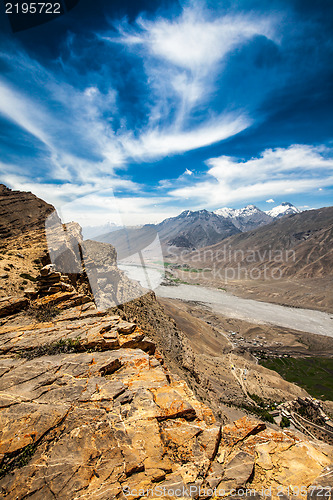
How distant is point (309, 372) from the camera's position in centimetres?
4803

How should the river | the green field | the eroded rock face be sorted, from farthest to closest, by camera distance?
the river → the green field → the eroded rock face

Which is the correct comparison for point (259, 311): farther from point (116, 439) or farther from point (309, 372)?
point (116, 439)

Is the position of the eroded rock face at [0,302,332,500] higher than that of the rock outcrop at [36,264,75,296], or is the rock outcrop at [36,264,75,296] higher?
the rock outcrop at [36,264,75,296]

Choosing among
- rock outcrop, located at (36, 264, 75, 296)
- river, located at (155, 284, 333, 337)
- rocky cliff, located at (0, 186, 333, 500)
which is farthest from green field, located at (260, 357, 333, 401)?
rock outcrop, located at (36, 264, 75, 296)

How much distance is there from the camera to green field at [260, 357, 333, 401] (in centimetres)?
4231

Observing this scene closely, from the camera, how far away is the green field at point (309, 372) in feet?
139

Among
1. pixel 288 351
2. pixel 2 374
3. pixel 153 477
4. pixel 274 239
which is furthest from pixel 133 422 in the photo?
pixel 274 239

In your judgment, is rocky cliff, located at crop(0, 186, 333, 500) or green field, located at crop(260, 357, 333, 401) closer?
rocky cliff, located at crop(0, 186, 333, 500)

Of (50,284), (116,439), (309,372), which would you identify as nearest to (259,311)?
(309,372)

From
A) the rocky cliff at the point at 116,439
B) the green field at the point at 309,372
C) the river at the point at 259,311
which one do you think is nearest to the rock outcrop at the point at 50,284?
the rocky cliff at the point at 116,439

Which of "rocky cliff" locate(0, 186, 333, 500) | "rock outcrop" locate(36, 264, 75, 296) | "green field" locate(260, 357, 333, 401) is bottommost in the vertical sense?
"green field" locate(260, 357, 333, 401)

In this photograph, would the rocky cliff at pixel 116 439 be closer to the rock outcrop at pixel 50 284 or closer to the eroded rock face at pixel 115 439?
the eroded rock face at pixel 115 439

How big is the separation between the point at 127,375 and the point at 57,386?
6.99ft

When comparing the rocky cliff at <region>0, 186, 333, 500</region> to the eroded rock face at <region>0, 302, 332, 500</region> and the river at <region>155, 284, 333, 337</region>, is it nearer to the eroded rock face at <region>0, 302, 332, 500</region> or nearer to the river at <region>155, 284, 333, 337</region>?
Answer: the eroded rock face at <region>0, 302, 332, 500</region>
